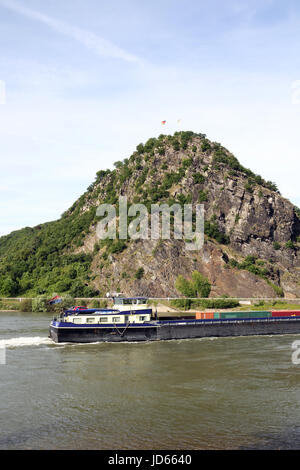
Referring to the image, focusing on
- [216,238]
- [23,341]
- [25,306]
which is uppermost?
[216,238]

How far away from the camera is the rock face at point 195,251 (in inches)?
5910

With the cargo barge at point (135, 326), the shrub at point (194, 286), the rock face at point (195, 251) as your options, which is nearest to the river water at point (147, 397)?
the cargo barge at point (135, 326)

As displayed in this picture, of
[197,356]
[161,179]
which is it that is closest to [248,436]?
[197,356]

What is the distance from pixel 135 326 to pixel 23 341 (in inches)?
712

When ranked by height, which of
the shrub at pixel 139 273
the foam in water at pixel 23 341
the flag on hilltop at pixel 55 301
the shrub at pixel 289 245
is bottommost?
the foam in water at pixel 23 341

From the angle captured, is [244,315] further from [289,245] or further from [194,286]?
[289,245]

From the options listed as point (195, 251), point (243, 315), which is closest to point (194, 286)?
point (195, 251)

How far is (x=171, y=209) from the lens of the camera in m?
174

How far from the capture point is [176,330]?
3002 inches

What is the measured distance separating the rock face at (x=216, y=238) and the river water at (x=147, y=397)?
8205cm

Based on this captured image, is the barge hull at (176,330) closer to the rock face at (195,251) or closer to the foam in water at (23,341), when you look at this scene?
the foam in water at (23,341)
